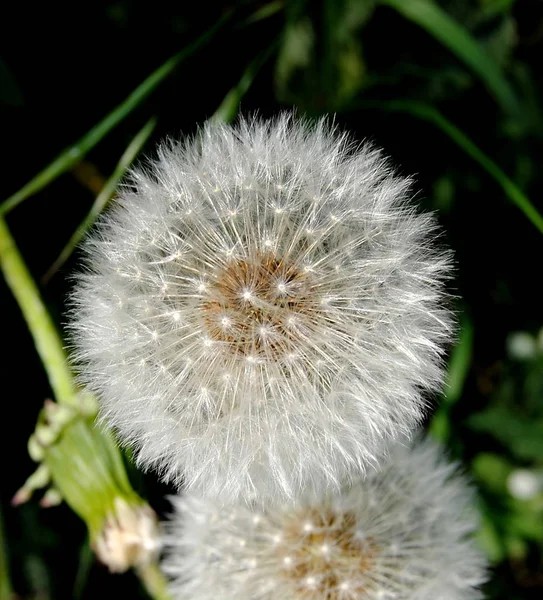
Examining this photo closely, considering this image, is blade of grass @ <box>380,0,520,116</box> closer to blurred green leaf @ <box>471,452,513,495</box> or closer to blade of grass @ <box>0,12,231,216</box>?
blade of grass @ <box>0,12,231,216</box>

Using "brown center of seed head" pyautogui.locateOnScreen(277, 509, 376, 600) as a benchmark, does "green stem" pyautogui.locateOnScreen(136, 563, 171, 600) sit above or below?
below

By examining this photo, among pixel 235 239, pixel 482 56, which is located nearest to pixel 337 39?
pixel 482 56

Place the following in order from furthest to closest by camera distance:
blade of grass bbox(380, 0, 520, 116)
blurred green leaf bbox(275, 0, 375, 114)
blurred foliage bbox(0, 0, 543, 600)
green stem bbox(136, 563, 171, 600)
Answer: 1. blurred green leaf bbox(275, 0, 375, 114)
2. blurred foliage bbox(0, 0, 543, 600)
3. blade of grass bbox(380, 0, 520, 116)
4. green stem bbox(136, 563, 171, 600)

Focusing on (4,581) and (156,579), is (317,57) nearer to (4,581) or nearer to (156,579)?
(156,579)

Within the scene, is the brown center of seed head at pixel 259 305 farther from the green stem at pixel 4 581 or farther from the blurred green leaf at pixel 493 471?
the blurred green leaf at pixel 493 471

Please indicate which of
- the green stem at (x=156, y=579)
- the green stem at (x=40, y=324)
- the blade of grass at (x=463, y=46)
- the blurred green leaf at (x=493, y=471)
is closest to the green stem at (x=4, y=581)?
the green stem at (x=156, y=579)

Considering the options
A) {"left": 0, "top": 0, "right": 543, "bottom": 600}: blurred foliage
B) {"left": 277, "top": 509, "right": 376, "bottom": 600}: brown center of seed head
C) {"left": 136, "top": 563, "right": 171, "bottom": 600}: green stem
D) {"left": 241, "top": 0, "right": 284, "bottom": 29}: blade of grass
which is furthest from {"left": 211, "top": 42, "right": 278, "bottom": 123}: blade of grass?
{"left": 136, "top": 563, "right": 171, "bottom": 600}: green stem
